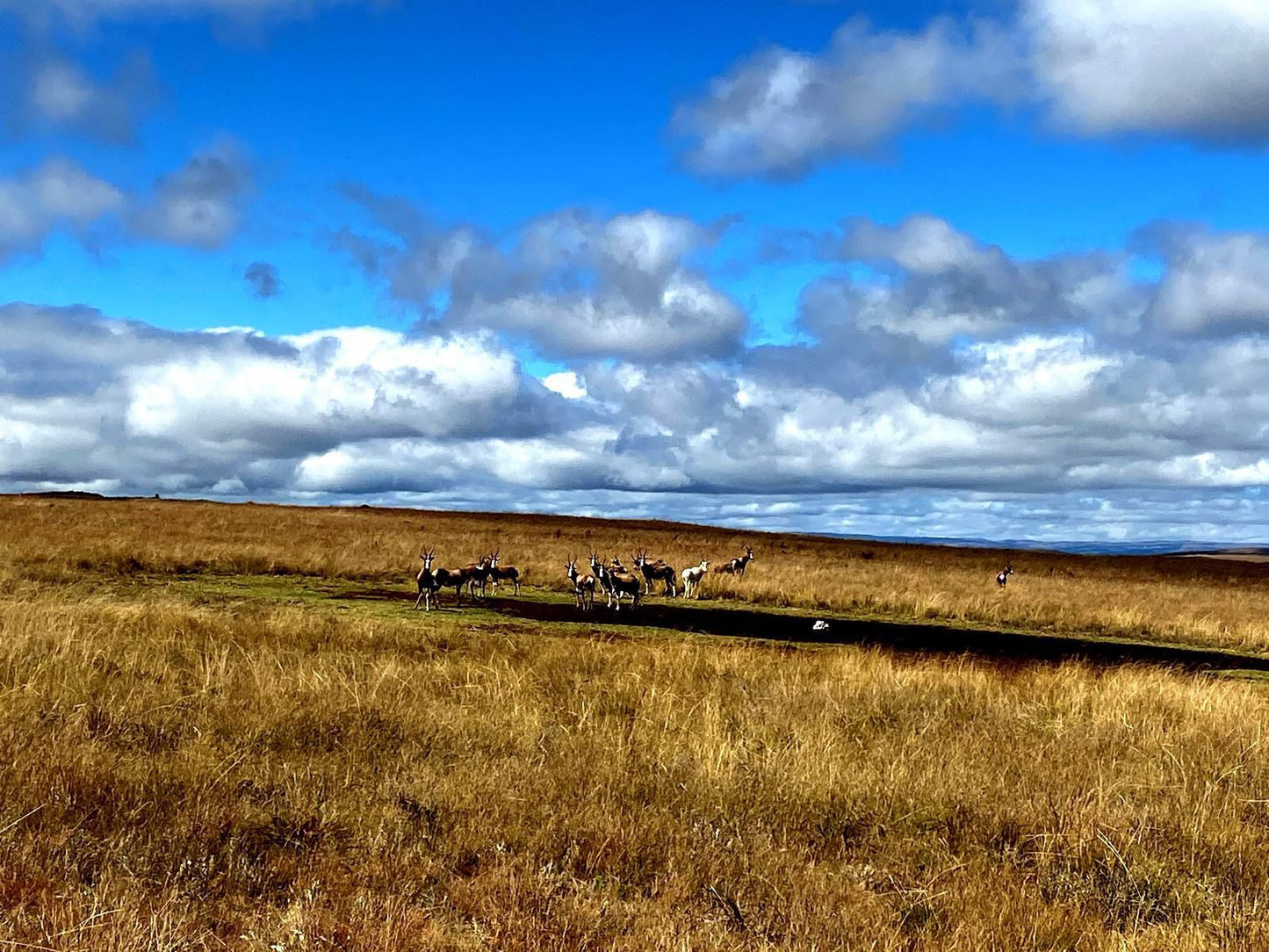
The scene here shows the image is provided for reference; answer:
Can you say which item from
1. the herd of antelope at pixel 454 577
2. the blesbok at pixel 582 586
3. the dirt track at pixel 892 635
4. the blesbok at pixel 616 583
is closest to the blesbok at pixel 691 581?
the dirt track at pixel 892 635

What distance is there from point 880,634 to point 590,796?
18.0 m

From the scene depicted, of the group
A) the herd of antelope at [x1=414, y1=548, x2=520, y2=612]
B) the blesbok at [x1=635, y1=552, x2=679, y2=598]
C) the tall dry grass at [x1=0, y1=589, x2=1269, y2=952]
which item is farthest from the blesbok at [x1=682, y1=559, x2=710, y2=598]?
the tall dry grass at [x1=0, y1=589, x2=1269, y2=952]

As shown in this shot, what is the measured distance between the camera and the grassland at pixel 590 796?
5527 mm

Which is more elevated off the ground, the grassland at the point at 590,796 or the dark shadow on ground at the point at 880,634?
the grassland at the point at 590,796

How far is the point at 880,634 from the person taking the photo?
79.9 feet

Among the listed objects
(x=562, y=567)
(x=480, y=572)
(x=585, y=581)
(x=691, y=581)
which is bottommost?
(x=691, y=581)

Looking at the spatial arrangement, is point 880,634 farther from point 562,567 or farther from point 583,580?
point 562,567

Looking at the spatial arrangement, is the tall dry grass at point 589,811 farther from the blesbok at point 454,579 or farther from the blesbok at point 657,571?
the blesbok at point 657,571

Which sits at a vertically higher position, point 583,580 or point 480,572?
point 480,572

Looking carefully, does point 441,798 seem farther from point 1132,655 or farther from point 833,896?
point 1132,655

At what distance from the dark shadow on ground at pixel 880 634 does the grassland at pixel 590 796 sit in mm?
5371

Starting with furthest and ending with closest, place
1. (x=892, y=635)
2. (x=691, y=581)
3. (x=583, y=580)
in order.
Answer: (x=691, y=581) < (x=583, y=580) < (x=892, y=635)

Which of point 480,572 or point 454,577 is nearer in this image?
point 454,577

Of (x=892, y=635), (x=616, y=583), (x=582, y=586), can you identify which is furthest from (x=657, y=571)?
(x=892, y=635)
